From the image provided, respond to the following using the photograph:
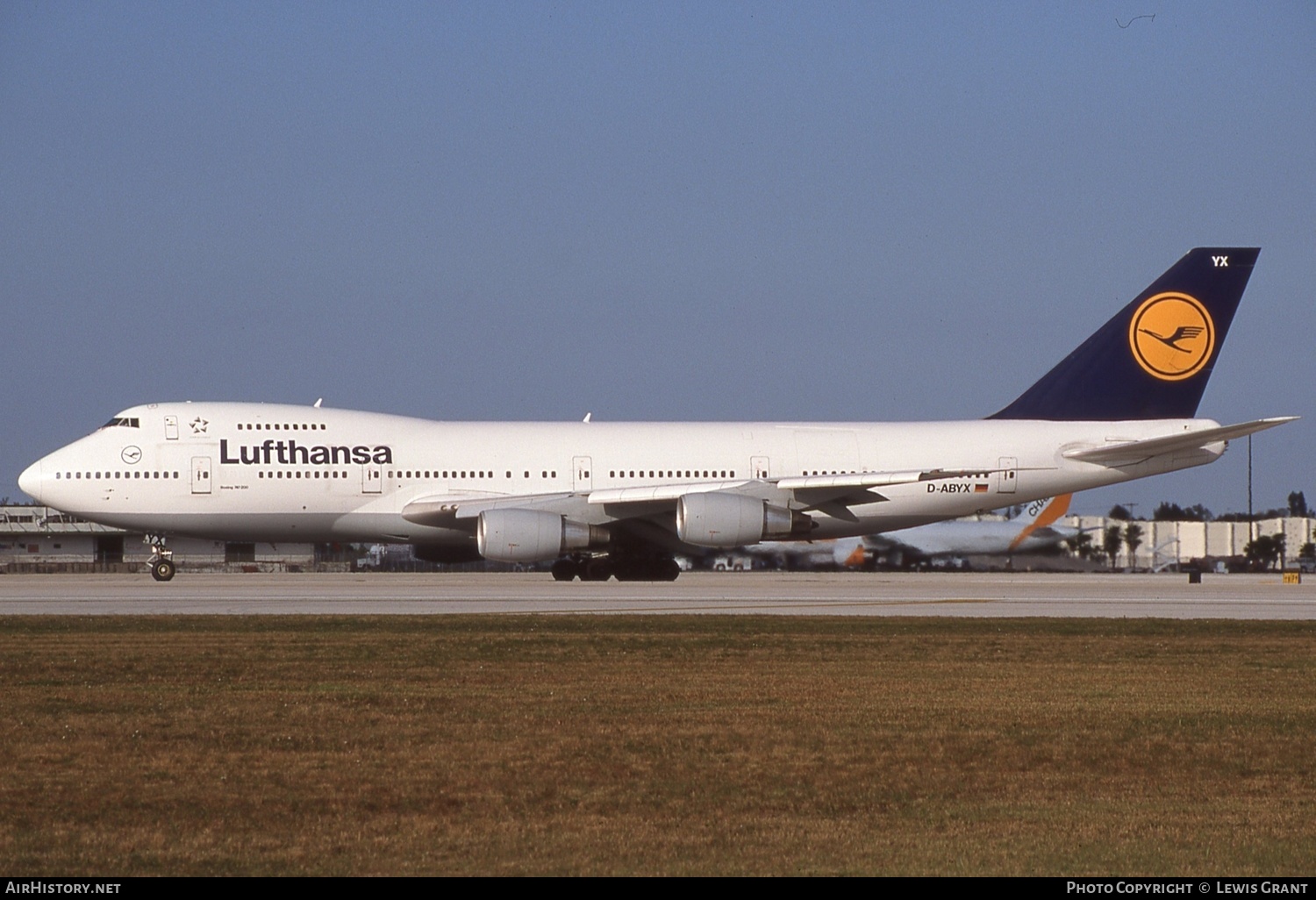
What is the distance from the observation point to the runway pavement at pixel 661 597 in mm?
24219

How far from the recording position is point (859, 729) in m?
11.3

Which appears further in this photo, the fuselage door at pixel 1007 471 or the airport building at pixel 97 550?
the airport building at pixel 97 550

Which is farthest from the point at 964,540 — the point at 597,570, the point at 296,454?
the point at 296,454

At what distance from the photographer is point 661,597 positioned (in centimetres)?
2850

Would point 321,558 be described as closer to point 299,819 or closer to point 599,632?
point 599,632

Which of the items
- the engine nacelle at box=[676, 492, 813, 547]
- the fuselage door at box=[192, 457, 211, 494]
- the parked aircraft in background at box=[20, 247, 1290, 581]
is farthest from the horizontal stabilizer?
the fuselage door at box=[192, 457, 211, 494]

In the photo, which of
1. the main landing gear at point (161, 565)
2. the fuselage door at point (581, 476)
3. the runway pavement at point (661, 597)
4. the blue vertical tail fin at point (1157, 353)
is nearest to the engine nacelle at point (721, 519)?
the runway pavement at point (661, 597)

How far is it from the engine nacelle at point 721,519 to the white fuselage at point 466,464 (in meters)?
1.18

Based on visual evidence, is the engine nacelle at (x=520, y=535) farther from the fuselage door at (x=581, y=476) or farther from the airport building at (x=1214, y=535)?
the airport building at (x=1214, y=535)

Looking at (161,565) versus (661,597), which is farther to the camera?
(161,565)

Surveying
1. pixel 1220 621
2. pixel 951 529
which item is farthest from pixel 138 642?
pixel 951 529

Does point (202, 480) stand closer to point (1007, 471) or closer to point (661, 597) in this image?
point (661, 597)

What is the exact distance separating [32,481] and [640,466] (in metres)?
14.2
